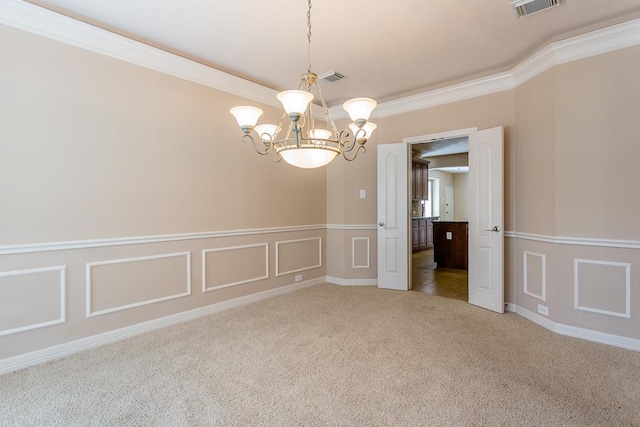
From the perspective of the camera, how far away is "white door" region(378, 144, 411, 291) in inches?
175

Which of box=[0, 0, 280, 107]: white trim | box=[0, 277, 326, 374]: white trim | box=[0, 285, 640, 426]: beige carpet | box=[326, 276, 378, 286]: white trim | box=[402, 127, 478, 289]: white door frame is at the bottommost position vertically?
box=[0, 285, 640, 426]: beige carpet

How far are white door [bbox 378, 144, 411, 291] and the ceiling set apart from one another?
1.18m

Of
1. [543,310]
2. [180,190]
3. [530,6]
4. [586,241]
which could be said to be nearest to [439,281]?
[543,310]

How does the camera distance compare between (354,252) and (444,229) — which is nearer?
(354,252)

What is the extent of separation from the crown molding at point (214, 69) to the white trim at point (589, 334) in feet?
8.04

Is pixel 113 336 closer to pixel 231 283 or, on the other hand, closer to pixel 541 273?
pixel 231 283

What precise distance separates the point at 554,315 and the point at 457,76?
275 cm

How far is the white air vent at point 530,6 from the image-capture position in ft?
7.80

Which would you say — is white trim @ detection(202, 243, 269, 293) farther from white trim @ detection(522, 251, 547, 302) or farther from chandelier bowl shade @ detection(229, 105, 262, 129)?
white trim @ detection(522, 251, 547, 302)

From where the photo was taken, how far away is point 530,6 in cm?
243

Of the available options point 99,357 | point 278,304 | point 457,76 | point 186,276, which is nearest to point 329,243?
point 278,304

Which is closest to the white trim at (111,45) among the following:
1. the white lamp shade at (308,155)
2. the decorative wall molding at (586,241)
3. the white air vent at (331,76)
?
the white air vent at (331,76)

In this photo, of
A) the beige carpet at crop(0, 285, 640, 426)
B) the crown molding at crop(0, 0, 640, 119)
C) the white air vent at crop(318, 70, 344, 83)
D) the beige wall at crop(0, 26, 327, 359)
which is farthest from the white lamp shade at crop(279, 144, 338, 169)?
the crown molding at crop(0, 0, 640, 119)

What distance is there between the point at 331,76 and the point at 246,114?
1.94m
